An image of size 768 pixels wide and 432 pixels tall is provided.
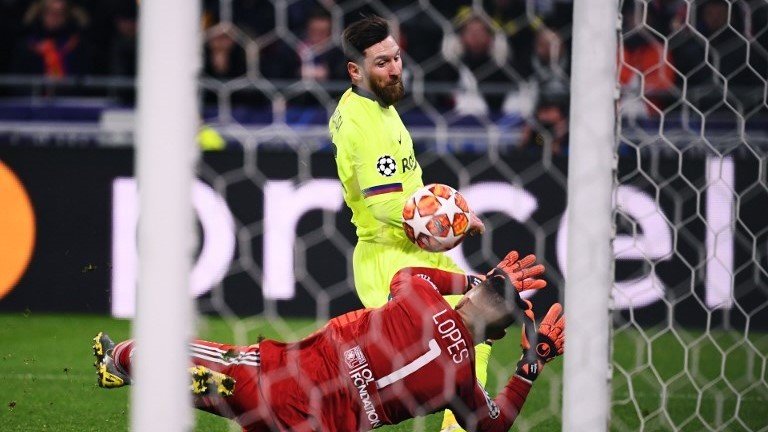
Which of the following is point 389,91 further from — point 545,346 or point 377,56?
point 545,346

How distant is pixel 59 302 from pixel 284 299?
1.22 metres

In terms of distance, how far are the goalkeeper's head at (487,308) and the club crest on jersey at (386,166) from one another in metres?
0.64

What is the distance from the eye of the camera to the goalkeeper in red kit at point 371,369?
2934 millimetres

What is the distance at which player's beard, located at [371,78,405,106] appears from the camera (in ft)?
12.0

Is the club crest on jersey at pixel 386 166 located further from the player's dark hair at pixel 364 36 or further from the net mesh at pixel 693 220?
the net mesh at pixel 693 220

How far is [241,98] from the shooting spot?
7234 millimetres

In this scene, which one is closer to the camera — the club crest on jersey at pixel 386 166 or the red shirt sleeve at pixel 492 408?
the red shirt sleeve at pixel 492 408

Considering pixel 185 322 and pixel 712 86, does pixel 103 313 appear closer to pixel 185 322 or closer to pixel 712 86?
pixel 712 86

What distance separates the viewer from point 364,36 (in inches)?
143

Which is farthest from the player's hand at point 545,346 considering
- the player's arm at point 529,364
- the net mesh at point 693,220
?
the net mesh at point 693,220

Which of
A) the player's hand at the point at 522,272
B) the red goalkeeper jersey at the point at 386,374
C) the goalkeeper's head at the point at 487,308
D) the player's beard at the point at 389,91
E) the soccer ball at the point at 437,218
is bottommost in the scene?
the red goalkeeper jersey at the point at 386,374

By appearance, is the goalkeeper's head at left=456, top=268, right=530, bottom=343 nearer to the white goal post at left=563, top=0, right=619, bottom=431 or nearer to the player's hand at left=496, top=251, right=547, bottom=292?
the player's hand at left=496, top=251, right=547, bottom=292

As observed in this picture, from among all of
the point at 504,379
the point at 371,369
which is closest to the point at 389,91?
the point at 371,369

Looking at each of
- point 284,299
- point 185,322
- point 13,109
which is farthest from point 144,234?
point 13,109
